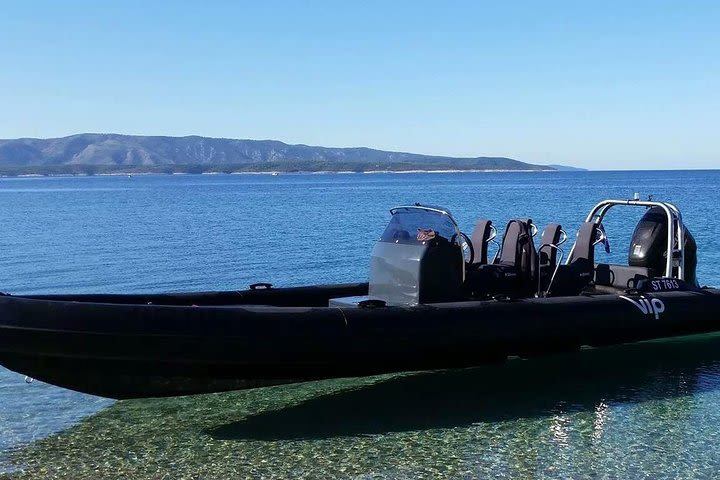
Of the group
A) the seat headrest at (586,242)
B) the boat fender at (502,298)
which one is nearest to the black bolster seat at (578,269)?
the seat headrest at (586,242)

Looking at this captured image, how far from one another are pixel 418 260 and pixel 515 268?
Result: 1.58 metres

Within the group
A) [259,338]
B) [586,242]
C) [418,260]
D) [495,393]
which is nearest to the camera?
[259,338]

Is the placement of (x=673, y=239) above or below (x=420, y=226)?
below

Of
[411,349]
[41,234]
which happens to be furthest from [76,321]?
[41,234]

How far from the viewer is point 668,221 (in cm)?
1130

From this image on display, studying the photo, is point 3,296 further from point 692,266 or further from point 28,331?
point 692,266

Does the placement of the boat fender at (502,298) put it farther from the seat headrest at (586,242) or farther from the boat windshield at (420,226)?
the seat headrest at (586,242)

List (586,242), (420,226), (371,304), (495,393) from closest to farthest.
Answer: (371,304) < (495,393) < (420,226) < (586,242)

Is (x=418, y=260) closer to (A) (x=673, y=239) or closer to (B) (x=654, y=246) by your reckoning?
(B) (x=654, y=246)

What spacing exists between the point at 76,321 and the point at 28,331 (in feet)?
1.30

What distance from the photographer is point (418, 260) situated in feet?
30.7

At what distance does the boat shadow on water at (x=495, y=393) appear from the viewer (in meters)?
8.27

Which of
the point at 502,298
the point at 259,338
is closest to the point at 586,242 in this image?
the point at 502,298

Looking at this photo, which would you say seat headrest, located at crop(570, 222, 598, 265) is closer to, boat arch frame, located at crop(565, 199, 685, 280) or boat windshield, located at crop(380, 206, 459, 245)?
boat arch frame, located at crop(565, 199, 685, 280)
